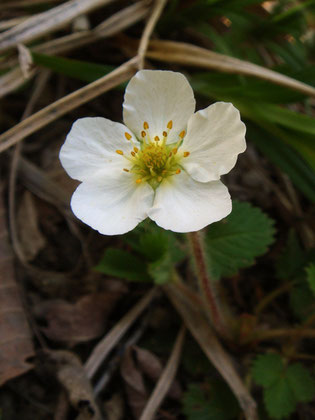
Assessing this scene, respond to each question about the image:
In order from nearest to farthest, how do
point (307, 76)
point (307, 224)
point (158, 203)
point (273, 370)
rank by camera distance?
point (158, 203) < point (273, 370) < point (307, 76) < point (307, 224)

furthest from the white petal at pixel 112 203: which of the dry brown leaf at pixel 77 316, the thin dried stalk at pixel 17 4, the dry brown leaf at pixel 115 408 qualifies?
the thin dried stalk at pixel 17 4

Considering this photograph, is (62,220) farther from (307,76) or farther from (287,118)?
(307,76)

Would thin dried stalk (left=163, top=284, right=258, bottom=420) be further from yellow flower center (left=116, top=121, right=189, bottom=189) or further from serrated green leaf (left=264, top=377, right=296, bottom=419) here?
yellow flower center (left=116, top=121, right=189, bottom=189)

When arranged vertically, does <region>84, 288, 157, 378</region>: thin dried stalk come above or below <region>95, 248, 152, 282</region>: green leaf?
below

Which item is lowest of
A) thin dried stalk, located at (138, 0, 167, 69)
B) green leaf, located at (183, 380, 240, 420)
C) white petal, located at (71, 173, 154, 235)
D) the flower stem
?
green leaf, located at (183, 380, 240, 420)

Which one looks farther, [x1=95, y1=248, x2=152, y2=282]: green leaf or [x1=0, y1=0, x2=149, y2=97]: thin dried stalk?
[x1=0, y1=0, x2=149, y2=97]: thin dried stalk

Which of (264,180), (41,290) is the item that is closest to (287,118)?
(264,180)

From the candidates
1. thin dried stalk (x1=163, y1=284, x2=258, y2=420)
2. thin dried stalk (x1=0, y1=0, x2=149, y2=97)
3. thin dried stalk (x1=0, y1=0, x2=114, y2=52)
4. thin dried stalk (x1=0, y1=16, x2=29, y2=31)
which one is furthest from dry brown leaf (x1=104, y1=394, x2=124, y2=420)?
thin dried stalk (x1=0, y1=16, x2=29, y2=31)

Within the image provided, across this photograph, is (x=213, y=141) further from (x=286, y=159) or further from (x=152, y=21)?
(x=152, y=21)
